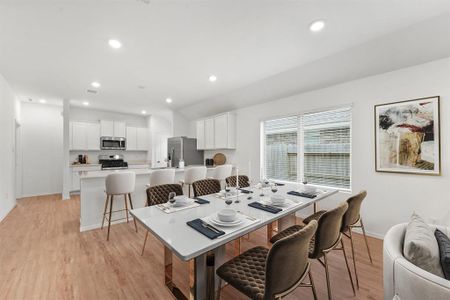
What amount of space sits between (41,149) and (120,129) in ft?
7.14

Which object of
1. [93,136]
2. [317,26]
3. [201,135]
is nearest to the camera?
[317,26]

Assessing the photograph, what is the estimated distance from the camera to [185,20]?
198 centimetres

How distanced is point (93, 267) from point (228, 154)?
370cm

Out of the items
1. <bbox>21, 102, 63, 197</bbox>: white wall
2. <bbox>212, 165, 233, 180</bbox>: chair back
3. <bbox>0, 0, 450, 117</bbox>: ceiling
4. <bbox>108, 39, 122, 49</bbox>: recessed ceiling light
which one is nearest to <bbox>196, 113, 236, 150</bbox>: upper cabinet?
<bbox>212, 165, 233, 180</bbox>: chair back

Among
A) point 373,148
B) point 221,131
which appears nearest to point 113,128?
point 221,131

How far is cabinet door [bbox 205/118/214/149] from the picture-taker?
533 cm

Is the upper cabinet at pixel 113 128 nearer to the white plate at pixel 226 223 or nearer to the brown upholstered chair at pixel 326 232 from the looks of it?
the white plate at pixel 226 223

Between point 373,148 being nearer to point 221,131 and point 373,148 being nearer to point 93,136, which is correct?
point 221,131

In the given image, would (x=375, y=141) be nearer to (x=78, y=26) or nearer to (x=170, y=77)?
(x=170, y=77)

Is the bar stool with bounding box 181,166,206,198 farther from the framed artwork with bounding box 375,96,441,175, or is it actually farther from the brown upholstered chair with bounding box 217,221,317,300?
the framed artwork with bounding box 375,96,441,175

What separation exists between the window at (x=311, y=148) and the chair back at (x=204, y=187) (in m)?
2.01

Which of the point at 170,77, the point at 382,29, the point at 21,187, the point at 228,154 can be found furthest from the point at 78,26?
the point at 21,187

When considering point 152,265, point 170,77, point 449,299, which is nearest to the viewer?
point 449,299

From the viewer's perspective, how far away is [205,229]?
133 cm
